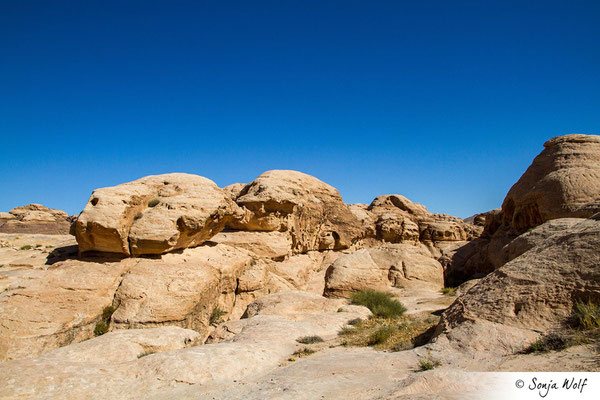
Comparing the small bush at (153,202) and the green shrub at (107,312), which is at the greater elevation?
the small bush at (153,202)

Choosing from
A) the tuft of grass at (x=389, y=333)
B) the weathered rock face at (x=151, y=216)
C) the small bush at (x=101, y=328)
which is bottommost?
the small bush at (x=101, y=328)

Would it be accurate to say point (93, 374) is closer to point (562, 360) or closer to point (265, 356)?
point (265, 356)

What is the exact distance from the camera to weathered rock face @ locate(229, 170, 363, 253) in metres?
19.0

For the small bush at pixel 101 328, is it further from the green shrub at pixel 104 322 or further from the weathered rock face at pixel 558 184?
the weathered rock face at pixel 558 184

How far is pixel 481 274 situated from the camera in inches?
688

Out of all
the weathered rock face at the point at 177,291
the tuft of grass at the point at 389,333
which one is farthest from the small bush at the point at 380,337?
the weathered rock face at the point at 177,291

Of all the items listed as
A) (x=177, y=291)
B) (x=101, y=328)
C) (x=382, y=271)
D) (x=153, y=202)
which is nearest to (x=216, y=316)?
(x=177, y=291)

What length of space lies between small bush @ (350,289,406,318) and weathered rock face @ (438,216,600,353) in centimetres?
392

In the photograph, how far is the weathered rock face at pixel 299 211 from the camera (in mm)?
19000

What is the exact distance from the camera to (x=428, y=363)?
4840 millimetres

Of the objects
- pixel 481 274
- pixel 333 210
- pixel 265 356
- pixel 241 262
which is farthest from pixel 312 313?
pixel 333 210

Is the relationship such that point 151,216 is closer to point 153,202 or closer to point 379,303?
point 153,202

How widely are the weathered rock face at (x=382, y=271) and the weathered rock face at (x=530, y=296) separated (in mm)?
7409

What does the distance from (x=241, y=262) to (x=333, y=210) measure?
33.3ft
